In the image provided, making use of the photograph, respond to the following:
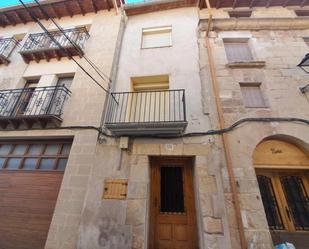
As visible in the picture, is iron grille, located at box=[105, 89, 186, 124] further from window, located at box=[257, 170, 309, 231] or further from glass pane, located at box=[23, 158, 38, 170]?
window, located at box=[257, 170, 309, 231]

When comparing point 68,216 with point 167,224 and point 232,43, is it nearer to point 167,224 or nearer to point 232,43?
point 167,224

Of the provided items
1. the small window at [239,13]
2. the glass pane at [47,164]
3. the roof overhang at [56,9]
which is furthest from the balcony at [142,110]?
the roof overhang at [56,9]

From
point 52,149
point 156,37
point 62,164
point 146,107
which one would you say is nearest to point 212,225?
point 146,107

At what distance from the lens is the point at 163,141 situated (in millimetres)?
4504

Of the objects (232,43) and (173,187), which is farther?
(232,43)

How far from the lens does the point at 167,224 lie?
4.15m

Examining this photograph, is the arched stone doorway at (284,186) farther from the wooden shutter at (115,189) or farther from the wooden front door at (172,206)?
the wooden shutter at (115,189)

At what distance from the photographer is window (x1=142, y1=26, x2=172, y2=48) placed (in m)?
6.58

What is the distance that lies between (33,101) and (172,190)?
541cm

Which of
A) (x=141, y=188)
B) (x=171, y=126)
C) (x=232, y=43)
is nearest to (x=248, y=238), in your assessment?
(x=141, y=188)

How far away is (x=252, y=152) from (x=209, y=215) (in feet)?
5.89

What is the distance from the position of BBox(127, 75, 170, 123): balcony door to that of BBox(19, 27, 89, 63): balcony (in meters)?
2.50

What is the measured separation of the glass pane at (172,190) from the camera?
4.32 metres

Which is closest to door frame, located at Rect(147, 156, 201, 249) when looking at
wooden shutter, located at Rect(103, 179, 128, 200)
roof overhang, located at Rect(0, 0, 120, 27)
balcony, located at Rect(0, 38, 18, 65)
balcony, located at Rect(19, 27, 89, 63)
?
wooden shutter, located at Rect(103, 179, 128, 200)
